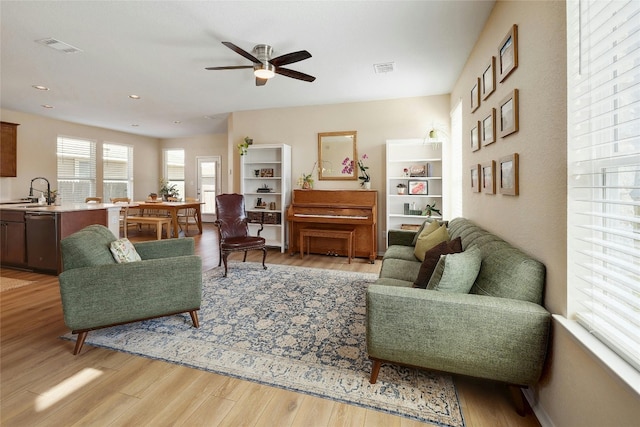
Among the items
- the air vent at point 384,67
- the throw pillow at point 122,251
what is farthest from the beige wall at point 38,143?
the air vent at point 384,67

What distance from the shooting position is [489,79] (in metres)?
2.58

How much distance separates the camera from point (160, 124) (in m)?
7.09

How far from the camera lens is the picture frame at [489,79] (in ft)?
8.06

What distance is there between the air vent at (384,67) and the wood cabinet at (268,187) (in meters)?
2.10

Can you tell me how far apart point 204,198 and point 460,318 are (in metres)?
8.54

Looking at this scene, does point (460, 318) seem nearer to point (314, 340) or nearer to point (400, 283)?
point (400, 283)

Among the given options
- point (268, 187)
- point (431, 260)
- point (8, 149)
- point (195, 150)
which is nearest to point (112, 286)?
point (431, 260)

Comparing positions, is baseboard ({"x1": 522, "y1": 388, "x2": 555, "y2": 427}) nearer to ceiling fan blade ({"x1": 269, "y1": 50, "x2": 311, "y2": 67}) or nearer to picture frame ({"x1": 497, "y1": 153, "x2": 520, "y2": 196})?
picture frame ({"x1": 497, "y1": 153, "x2": 520, "y2": 196})

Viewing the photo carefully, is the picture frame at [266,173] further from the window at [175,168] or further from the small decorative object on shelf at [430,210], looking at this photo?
the window at [175,168]

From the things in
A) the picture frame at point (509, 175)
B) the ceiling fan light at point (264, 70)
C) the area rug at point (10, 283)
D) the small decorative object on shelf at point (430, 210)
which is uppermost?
the ceiling fan light at point (264, 70)

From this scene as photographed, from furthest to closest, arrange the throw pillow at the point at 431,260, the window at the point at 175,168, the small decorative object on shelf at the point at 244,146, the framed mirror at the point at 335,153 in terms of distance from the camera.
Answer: the window at the point at 175,168 → the small decorative object on shelf at the point at 244,146 → the framed mirror at the point at 335,153 → the throw pillow at the point at 431,260

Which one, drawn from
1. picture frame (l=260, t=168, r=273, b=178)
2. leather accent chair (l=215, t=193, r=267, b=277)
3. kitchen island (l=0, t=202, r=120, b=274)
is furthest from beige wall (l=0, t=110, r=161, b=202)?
picture frame (l=260, t=168, r=273, b=178)

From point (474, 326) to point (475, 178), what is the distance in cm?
202

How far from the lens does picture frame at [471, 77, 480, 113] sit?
293cm
